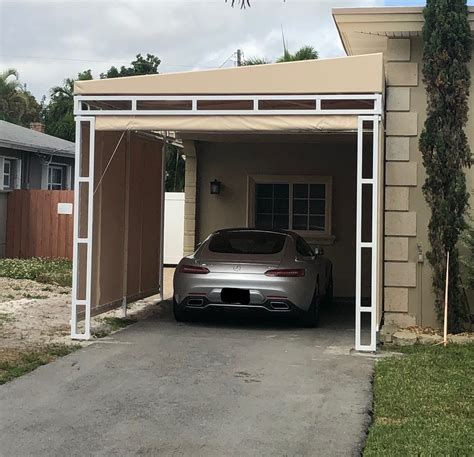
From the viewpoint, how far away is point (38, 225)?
1841cm

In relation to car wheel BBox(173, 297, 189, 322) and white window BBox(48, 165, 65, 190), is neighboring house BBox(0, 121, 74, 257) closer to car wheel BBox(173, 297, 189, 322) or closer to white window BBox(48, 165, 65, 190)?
white window BBox(48, 165, 65, 190)

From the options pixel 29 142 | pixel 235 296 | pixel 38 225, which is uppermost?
pixel 29 142

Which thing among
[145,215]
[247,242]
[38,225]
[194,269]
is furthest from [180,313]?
[38,225]

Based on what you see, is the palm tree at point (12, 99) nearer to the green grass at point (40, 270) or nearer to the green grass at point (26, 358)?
the green grass at point (40, 270)

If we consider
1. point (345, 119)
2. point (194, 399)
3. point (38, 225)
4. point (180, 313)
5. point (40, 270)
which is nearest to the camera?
point (194, 399)

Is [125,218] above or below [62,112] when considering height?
below

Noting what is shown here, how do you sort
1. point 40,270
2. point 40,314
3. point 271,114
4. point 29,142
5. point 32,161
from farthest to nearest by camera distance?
point 32,161 < point 29,142 < point 40,270 < point 40,314 < point 271,114

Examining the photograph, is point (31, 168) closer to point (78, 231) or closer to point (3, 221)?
point (3, 221)

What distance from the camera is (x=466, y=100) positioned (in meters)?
8.48

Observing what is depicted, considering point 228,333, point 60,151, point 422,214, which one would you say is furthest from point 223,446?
point 60,151

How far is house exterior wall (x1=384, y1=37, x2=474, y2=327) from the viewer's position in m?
8.96

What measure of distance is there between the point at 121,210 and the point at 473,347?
5.25 metres

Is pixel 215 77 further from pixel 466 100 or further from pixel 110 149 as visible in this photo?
pixel 466 100

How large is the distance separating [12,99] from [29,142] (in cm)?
1945
